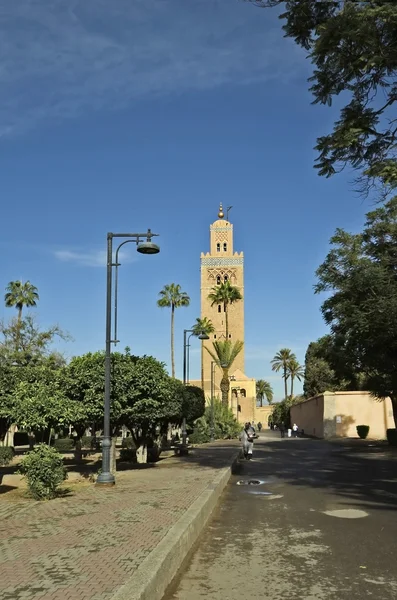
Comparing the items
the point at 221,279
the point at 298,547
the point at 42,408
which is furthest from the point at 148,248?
the point at 221,279

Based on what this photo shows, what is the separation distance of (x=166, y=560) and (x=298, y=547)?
2431 millimetres

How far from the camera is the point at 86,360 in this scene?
18.5m

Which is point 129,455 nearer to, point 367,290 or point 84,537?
point 367,290

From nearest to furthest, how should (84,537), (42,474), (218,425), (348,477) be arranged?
1. (84,537)
2. (42,474)
3. (348,477)
4. (218,425)

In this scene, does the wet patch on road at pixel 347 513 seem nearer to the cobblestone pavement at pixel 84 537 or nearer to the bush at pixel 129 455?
the cobblestone pavement at pixel 84 537

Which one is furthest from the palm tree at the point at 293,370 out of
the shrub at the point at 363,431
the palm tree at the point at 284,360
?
the shrub at the point at 363,431

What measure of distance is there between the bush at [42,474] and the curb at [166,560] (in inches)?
146

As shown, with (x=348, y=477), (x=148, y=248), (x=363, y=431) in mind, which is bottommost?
(x=348, y=477)

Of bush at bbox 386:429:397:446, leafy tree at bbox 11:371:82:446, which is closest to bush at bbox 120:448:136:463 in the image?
leafy tree at bbox 11:371:82:446

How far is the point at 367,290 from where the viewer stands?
22.2 meters

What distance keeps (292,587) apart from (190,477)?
10310 mm

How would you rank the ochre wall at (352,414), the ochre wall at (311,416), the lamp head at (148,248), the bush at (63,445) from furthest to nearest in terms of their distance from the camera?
the ochre wall at (311,416) < the ochre wall at (352,414) < the bush at (63,445) < the lamp head at (148,248)

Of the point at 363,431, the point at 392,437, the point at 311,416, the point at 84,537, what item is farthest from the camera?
the point at 311,416

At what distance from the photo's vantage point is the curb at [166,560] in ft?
15.5
